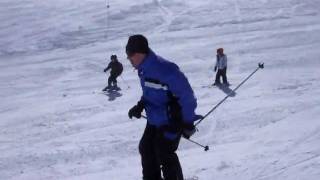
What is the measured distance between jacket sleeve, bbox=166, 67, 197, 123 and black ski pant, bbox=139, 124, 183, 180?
36cm

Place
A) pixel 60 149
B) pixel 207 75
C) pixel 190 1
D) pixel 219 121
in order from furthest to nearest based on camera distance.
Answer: pixel 190 1 < pixel 207 75 < pixel 219 121 < pixel 60 149

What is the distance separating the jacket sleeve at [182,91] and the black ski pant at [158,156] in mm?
359

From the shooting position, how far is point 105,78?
18984mm

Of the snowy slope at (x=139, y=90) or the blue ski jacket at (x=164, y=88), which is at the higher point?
the blue ski jacket at (x=164, y=88)

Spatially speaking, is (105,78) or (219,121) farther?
(105,78)

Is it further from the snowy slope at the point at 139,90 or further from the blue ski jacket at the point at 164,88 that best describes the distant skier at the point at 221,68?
the blue ski jacket at the point at 164,88

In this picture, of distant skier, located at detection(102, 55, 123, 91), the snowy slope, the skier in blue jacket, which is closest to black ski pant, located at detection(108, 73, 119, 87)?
distant skier, located at detection(102, 55, 123, 91)

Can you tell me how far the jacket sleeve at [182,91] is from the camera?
5371mm

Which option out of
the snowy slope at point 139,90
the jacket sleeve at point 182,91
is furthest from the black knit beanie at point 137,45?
the snowy slope at point 139,90

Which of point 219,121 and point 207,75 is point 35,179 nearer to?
point 219,121

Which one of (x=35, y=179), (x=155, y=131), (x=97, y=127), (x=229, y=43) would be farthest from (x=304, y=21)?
(x=155, y=131)

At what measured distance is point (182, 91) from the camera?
5391 millimetres

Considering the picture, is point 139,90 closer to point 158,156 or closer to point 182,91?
point 158,156

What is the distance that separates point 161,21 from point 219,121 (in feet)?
47.1
